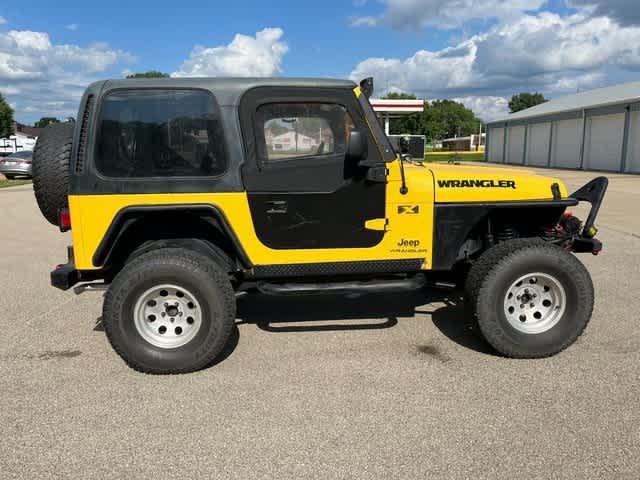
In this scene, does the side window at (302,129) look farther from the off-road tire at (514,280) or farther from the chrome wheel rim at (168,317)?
the off-road tire at (514,280)

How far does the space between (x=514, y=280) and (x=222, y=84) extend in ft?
8.31

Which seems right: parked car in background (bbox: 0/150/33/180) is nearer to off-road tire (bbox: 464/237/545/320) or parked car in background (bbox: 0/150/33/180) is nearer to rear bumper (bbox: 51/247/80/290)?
rear bumper (bbox: 51/247/80/290)

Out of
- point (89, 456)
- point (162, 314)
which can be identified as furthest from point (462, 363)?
point (89, 456)

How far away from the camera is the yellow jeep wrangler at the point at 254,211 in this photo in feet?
11.7

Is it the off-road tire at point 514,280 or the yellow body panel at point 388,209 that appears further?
the off-road tire at point 514,280

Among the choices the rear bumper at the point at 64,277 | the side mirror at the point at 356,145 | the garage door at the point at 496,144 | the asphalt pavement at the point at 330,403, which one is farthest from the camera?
the garage door at the point at 496,144

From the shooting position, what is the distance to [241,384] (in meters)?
3.49

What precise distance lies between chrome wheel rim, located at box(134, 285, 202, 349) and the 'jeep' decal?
2.02m

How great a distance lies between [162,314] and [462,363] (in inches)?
87.3

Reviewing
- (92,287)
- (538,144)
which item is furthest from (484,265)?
(538,144)

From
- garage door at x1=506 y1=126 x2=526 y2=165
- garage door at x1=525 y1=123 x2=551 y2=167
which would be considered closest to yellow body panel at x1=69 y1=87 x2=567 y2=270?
garage door at x1=525 y1=123 x2=551 y2=167

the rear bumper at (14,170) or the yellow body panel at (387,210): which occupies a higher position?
the yellow body panel at (387,210)

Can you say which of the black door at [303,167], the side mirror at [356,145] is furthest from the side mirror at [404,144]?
the side mirror at [356,145]

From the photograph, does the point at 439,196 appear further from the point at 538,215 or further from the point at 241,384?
the point at 241,384
